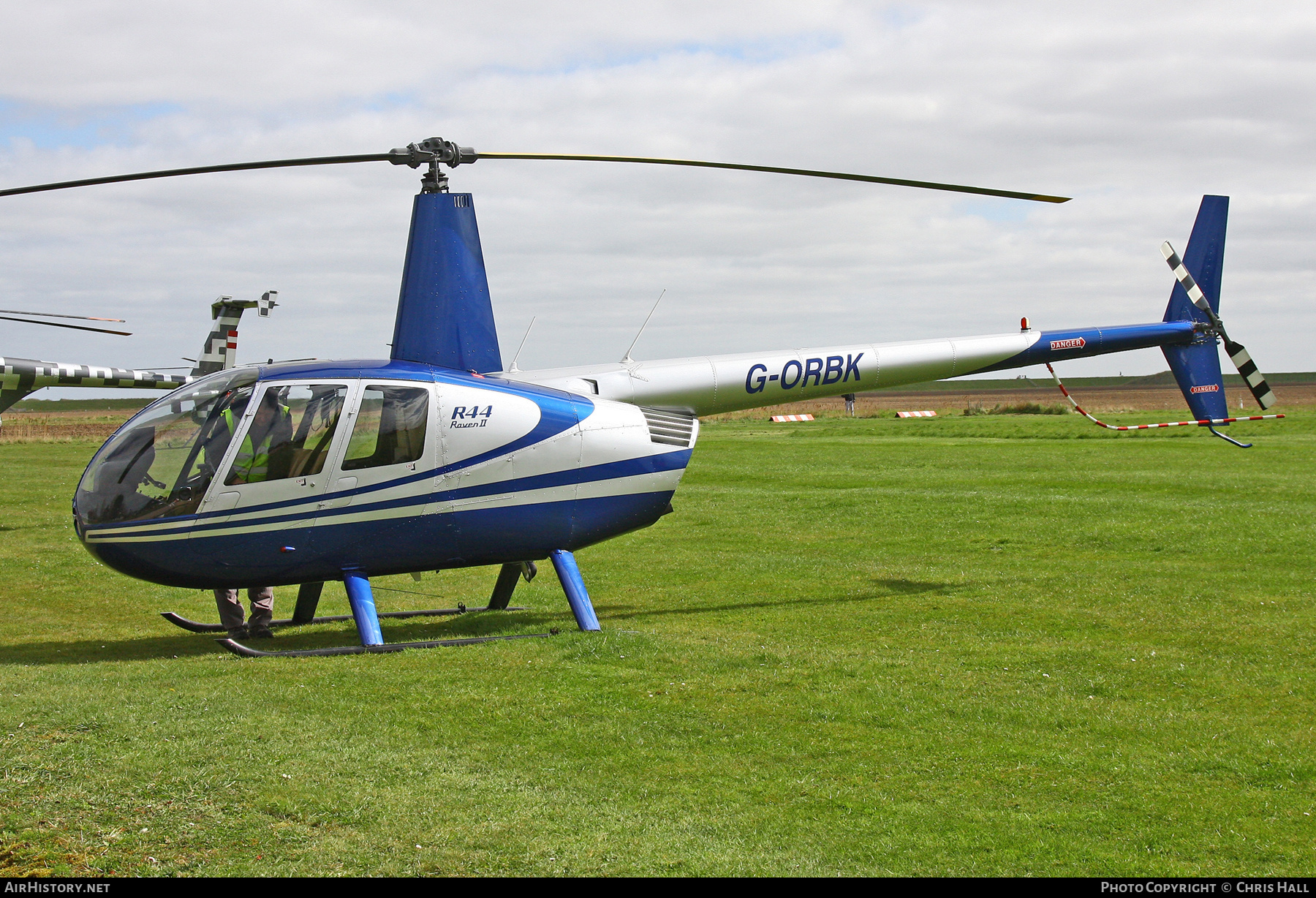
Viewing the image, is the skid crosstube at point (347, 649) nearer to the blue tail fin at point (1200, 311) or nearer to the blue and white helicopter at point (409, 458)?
the blue and white helicopter at point (409, 458)

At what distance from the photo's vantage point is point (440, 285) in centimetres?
981

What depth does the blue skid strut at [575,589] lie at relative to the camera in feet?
31.3

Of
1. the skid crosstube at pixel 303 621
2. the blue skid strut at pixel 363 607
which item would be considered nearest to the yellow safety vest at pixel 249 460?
the blue skid strut at pixel 363 607

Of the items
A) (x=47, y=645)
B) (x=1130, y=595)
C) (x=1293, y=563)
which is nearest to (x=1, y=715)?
(x=47, y=645)

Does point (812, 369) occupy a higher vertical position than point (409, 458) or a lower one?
higher

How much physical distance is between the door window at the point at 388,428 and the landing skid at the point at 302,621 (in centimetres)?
247

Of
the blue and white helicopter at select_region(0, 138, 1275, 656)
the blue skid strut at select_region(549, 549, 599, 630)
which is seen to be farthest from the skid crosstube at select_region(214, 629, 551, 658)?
the blue skid strut at select_region(549, 549, 599, 630)

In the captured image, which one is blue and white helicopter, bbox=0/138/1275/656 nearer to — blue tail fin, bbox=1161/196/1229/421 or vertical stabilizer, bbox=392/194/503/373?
vertical stabilizer, bbox=392/194/503/373

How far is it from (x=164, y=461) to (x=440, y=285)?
2760mm

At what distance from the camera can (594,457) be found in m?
9.93

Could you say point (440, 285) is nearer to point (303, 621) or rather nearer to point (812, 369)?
point (303, 621)

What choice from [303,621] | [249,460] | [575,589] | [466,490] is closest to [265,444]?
[249,460]

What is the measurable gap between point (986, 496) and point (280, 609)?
483 inches

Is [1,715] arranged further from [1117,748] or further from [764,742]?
[1117,748]
